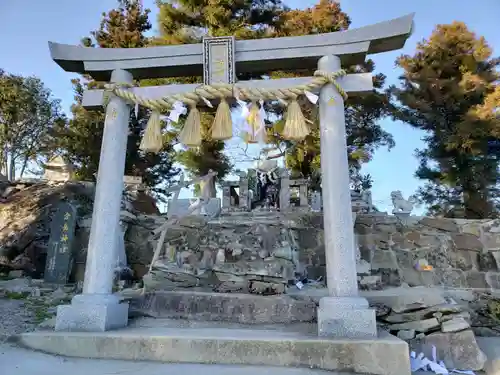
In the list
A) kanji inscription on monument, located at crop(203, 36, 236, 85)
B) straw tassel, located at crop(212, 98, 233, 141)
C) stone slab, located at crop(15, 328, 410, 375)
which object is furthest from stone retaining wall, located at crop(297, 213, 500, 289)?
kanji inscription on monument, located at crop(203, 36, 236, 85)

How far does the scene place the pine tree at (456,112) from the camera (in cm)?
1005

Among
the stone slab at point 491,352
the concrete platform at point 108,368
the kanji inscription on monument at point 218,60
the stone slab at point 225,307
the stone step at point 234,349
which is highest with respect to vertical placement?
the kanji inscription on monument at point 218,60

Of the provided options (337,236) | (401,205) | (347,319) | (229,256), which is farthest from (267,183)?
(347,319)

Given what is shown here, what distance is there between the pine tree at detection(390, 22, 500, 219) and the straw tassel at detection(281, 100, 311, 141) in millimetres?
8272

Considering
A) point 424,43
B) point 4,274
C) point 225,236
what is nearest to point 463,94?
point 424,43

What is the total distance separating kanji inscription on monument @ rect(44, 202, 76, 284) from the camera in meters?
6.83

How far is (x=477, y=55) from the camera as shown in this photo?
10.7 metres

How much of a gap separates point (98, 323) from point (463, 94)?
36.7 ft

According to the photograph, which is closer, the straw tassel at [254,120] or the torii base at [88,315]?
the torii base at [88,315]

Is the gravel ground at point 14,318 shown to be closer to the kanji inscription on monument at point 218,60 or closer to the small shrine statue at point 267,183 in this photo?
the kanji inscription on monument at point 218,60

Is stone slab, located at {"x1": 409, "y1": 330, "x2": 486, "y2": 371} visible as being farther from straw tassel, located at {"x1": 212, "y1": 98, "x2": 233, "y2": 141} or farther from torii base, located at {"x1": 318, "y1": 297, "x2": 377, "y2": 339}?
straw tassel, located at {"x1": 212, "y1": 98, "x2": 233, "y2": 141}

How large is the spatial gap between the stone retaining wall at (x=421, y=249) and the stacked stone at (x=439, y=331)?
7.42 ft

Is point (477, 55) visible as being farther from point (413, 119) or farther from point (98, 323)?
point (98, 323)

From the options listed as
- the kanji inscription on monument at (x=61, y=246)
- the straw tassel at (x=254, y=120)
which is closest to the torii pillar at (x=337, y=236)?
the straw tassel at (x=254, y=120)
